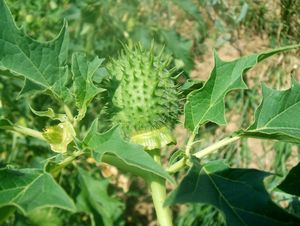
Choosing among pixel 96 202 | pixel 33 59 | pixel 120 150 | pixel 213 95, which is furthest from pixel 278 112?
pixel 96 202

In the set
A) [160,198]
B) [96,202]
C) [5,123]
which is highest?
[5,123]

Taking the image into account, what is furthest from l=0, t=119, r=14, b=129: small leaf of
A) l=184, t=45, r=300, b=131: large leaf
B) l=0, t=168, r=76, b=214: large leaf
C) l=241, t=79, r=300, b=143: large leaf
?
l=241, t=79, r=300, b=143: large leaf

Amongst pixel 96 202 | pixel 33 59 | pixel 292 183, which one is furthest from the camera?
pixel 96 202

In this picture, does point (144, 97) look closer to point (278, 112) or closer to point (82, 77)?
point (82, 77)

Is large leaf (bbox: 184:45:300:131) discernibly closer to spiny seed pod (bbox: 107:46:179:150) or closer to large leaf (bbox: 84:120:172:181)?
spiny seed pod (bbox: 107:46:179:150)

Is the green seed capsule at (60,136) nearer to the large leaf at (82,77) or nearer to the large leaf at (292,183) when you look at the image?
the large leaf at (82,77)

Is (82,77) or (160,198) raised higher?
(82,77)

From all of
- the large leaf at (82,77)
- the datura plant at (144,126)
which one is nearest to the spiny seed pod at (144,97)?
the datura plant at (144,126)
